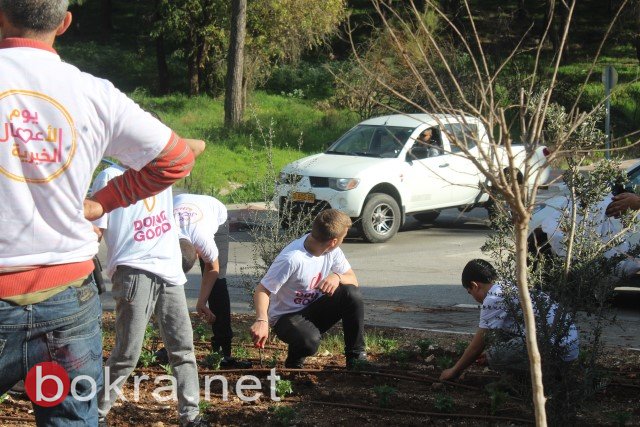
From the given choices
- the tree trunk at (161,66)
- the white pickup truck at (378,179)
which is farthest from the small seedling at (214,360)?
the tree trunk at (161,66)

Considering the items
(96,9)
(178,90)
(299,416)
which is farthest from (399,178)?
(96,9)

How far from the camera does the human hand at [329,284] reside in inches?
244

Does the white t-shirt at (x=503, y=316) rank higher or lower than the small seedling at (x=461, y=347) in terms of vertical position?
higher

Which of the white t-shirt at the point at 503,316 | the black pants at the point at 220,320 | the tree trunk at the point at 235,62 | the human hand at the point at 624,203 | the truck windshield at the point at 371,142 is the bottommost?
the black pants at the point at 220,320

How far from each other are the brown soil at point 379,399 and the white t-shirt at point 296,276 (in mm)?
432

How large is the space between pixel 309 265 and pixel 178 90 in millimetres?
36306

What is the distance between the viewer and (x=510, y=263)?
202 inches

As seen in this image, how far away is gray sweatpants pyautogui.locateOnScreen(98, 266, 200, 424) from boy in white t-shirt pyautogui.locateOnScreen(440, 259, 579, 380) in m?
1.64

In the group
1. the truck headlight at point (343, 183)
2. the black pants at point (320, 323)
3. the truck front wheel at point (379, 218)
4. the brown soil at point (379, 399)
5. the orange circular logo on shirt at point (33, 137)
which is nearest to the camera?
the orange circular logo on shirt at point (33, 137)

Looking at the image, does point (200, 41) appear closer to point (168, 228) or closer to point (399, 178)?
point (399, 178)

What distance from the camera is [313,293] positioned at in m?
6.32

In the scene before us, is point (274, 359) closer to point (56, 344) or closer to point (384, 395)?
point (384, 395)

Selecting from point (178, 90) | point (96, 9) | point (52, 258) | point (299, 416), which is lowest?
point (299, 416)

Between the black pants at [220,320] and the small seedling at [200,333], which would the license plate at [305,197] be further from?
the black pants at [220,320]
